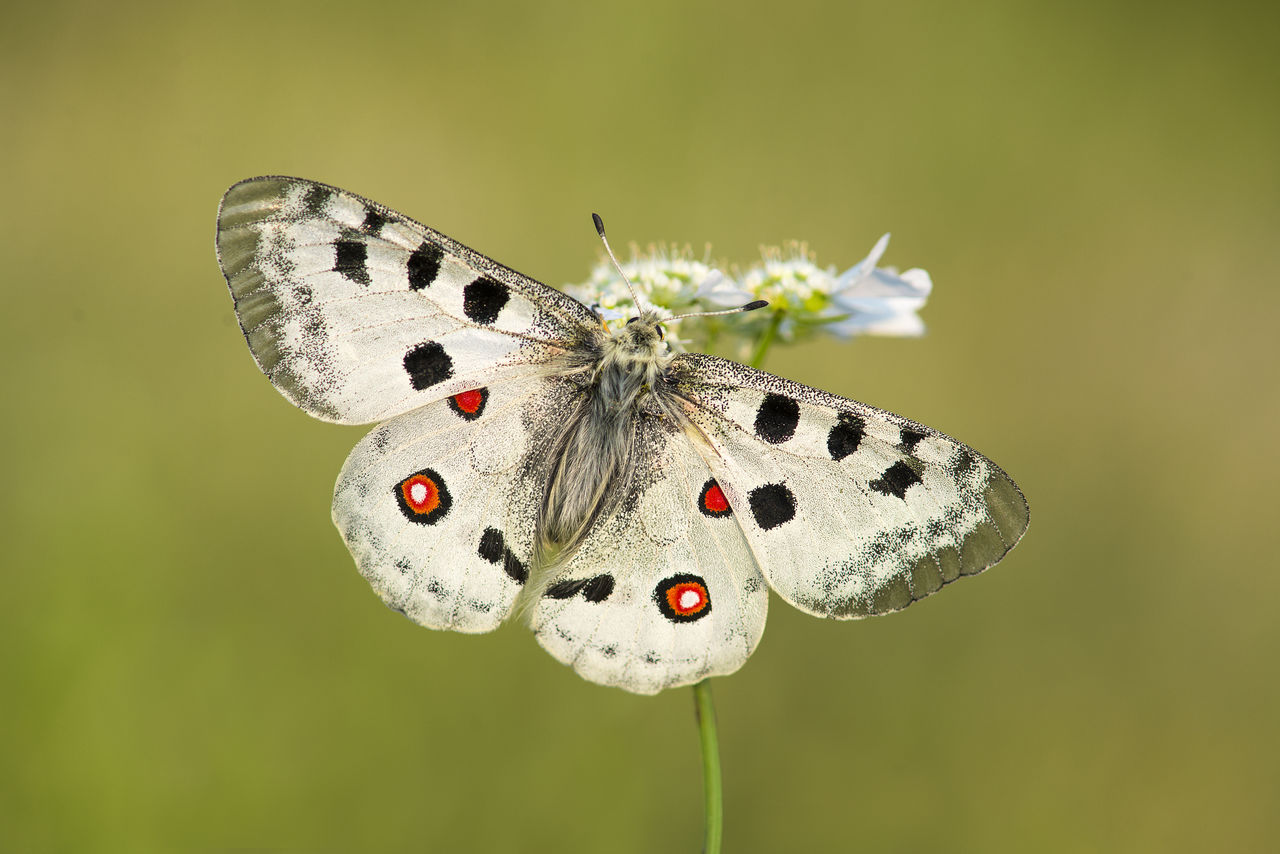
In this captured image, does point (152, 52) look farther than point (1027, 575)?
Yes

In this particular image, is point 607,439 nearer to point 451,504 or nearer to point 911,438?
point 451,504

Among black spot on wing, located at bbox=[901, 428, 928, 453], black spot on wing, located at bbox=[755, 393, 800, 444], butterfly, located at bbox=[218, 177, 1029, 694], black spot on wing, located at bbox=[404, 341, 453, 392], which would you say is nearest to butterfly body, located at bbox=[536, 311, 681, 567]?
butterfly, located at bbox=[218, 177, 1029, 694]

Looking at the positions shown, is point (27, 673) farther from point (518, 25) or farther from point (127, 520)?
point (518, 25)

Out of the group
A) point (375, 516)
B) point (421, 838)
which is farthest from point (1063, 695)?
point (375, 516)

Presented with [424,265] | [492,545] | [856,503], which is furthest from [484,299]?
[856,503]

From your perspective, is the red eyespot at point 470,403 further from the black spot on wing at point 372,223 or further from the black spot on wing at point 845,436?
the black spot on wing at point 845,436

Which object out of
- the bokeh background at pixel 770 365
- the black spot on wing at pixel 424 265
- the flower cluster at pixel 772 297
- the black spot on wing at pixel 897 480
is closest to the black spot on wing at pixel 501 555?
the black spot on wing at pixel 424 265

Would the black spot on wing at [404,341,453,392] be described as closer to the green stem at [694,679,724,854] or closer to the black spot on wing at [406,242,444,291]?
the black spot on wing at [406,242,444,291]
